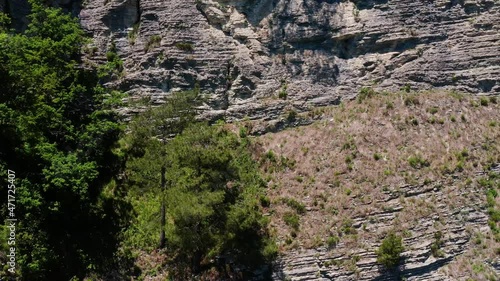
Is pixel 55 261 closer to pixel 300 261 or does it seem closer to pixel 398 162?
pixel 300 261

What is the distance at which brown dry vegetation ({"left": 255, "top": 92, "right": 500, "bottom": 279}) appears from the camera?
24.6 meters

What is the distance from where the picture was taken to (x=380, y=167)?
26.9m

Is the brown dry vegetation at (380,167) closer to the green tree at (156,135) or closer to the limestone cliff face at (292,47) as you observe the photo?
the limestone cliff face at (292,47)

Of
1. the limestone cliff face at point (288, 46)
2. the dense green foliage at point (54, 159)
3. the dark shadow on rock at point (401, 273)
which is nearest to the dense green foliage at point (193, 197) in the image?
the dense green foliage at point (54, 159)

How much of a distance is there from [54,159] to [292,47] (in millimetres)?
17124

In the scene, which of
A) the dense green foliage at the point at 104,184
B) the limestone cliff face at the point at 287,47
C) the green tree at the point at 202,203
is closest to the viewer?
the green tree at the point at 202,203

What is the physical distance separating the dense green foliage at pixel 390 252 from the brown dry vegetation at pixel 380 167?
3.10 ft

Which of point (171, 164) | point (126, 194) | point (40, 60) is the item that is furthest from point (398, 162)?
point (40, 60)

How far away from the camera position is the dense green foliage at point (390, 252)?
22.7 m

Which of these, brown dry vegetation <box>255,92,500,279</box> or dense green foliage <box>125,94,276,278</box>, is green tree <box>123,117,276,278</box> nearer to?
dense green foliage <box>125,94,276,278</box>

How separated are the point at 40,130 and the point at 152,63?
9.75 m

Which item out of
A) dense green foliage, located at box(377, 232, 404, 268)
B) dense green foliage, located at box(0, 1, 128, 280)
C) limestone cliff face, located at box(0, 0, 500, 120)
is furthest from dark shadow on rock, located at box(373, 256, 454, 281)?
dense green foliage, located at box(0, 1, 128, 280)

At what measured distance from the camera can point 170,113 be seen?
24.6m

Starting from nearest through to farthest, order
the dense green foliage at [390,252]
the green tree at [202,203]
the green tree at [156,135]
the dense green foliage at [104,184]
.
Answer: the green tree at [202,203], the dense green foliage at [104,184], the dense green foliage at [390,252], the green tree at [156,135]
